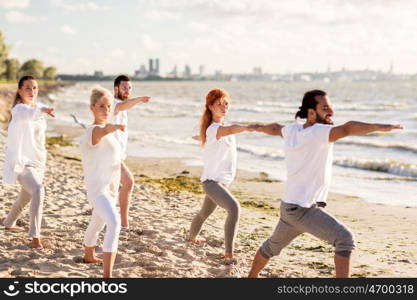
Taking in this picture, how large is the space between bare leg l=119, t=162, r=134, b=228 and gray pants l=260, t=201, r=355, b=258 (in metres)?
3.29

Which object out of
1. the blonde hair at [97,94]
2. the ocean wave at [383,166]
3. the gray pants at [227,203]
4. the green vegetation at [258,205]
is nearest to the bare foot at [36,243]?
the gray pants at [227,203]

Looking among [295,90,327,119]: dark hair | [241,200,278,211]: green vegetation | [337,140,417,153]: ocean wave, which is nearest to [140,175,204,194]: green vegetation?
[241,200,278,211]: green vegetation

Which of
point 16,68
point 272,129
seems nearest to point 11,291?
point 272,129

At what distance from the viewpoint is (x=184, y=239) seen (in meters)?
7.48

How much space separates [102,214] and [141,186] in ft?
22.9

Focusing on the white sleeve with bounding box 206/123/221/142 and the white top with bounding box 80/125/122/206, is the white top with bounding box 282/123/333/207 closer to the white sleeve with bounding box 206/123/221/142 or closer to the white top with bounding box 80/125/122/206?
the white sleeve with bounding box 206/123/221/142

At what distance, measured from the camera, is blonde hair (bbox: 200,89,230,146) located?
20.7 feet

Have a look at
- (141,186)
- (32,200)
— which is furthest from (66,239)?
(141,186)

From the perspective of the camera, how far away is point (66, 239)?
23.7ft

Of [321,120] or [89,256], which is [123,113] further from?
[321,120]

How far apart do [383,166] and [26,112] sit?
493 inches

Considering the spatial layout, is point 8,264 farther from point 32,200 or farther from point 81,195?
point 81,195

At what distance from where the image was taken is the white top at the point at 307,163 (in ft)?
15.1

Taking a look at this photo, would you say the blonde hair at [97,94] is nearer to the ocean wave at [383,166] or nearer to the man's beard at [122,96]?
the man's beard at [122,96]
